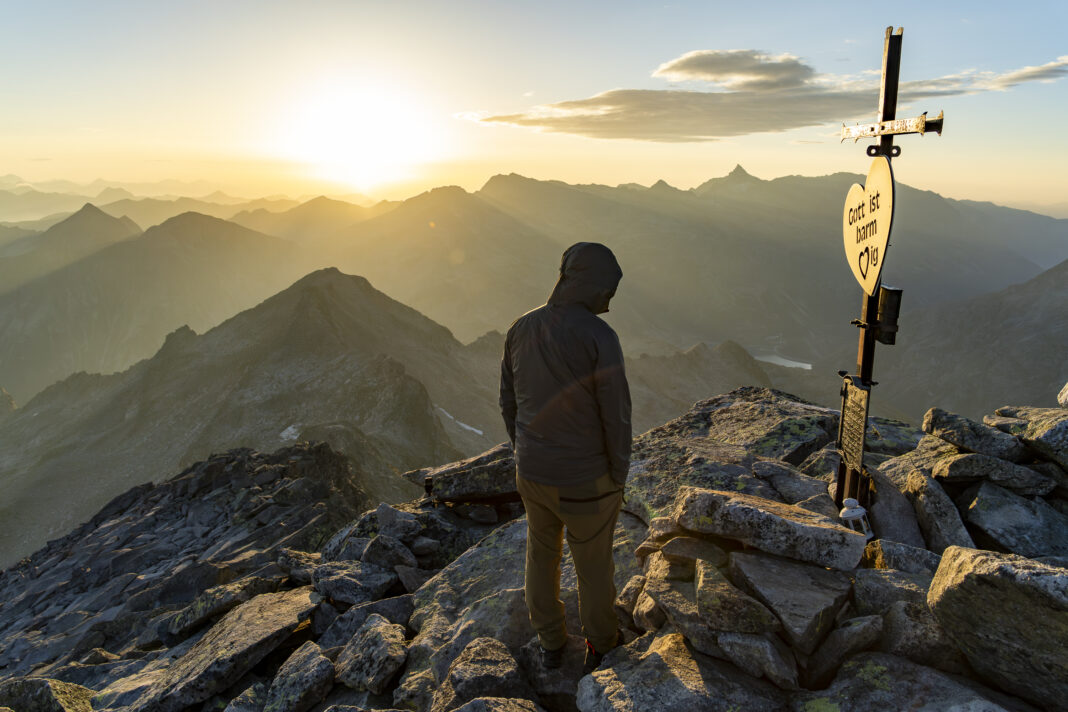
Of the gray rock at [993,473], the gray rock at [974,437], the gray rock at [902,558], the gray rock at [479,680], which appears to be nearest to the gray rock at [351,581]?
the gray rock at [479,680]

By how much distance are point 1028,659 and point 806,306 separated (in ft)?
670

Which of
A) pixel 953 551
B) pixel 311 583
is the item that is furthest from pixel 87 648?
pixel 953 551

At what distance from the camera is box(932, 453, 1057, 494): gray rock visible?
202 inches

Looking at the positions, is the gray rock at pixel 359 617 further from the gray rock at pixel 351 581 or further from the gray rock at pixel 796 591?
the gray rock at pixel 796 591

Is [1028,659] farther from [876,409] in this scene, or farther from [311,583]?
[876,409]

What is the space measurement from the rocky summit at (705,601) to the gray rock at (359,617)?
2cm

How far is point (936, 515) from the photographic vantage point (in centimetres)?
516

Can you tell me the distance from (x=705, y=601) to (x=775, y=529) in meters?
0.84

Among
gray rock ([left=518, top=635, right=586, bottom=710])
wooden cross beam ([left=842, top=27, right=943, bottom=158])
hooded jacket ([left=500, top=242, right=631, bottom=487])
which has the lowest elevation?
gray rock ([left=518, top=635, right=586, bottom=710])

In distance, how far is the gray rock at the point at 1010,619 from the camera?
301 centimetres

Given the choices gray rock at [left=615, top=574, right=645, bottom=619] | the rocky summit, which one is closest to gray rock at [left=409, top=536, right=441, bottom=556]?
the rocky summit

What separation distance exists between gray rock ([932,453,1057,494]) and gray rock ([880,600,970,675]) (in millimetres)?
2358

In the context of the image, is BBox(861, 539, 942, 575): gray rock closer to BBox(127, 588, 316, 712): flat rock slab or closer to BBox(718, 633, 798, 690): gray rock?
BBox(718, 633, 798, 690): gray rock

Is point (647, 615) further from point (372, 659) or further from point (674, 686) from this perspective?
point (372, 659)
